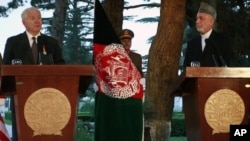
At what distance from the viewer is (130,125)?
15.3 ft

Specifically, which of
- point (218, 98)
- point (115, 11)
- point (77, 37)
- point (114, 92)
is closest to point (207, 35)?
point (218, 98)

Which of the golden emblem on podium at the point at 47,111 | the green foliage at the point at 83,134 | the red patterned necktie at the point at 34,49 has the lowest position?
the green foliage at the point at 83,134

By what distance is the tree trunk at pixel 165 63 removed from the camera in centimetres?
666

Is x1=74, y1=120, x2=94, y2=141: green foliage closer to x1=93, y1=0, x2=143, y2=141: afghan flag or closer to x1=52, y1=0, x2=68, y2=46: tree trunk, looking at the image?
x1=52, y1=0, x2=68, y2=46: tree trunk

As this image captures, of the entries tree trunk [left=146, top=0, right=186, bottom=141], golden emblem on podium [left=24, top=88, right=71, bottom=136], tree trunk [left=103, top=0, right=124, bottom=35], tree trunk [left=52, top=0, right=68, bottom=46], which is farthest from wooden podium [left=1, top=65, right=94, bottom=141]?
tree trunk [left=52, top=0, right=68, bottom=46]

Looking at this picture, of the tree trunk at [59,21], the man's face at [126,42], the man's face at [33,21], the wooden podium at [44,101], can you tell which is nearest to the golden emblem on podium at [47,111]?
the wooden podium at [44,101]

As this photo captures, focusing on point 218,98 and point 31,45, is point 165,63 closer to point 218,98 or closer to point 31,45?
point 31,45

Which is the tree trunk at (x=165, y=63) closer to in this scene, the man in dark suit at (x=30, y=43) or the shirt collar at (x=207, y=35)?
the shirt collar at (x=207, y=35)

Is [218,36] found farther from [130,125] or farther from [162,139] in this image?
[162,139]

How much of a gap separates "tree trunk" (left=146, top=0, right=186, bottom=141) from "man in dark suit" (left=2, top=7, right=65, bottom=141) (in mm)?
1975

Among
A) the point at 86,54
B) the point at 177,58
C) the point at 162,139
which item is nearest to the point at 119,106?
the point at 162,139

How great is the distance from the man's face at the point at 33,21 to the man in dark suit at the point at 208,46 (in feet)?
4.18

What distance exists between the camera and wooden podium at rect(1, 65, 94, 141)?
413cm

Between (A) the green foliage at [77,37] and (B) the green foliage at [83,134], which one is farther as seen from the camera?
(A) the green foliage at [77,37]
